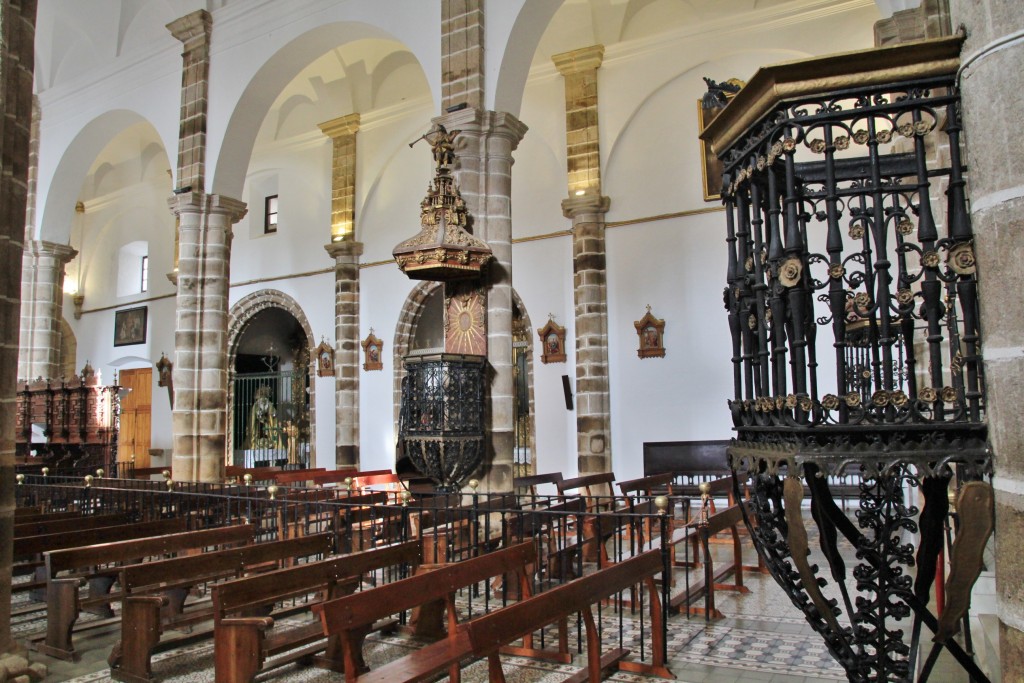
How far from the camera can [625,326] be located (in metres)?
12.6

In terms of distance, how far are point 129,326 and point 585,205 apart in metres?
13.7

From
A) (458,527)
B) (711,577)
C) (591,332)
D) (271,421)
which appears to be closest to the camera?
(711,577)

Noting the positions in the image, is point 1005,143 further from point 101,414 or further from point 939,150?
point 101,414

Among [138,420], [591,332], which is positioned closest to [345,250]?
[591,332]

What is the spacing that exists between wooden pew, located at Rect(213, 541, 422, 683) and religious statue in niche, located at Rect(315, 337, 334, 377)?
38.3ft

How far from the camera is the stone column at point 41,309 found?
580 inches

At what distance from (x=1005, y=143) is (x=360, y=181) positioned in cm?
1496

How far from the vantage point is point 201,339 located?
11.3 m

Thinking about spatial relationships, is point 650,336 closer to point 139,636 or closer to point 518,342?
point 518,342

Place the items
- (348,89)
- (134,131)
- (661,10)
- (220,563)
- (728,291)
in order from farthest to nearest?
1. (134,131)
2. (348,89)
3. (661,10)
4. (220,563)
5. (728,291)

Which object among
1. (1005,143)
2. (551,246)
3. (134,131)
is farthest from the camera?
(134,131)

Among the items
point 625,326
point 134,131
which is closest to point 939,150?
point 625,326

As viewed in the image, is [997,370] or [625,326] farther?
[625,326]

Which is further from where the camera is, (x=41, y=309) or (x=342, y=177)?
(x=342, y=177)
